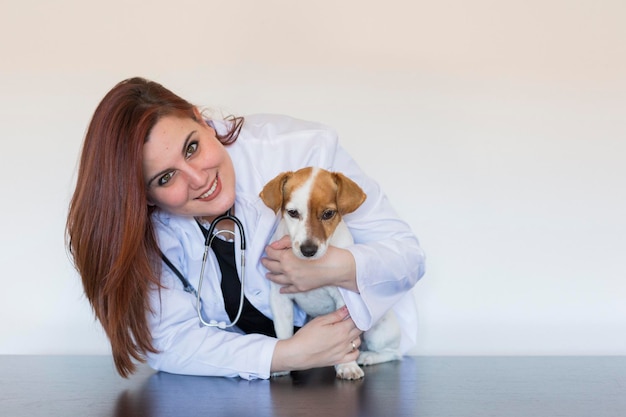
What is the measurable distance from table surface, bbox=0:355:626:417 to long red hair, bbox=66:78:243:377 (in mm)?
156

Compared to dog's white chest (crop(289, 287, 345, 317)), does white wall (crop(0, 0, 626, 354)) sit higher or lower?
higher

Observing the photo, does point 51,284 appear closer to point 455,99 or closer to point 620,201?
point 455,99

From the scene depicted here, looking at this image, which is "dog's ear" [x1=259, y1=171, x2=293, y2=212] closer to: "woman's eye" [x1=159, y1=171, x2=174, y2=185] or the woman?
the woman

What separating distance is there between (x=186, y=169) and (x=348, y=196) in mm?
367

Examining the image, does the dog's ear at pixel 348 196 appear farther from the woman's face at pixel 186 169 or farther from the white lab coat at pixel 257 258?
the woman's face at pixel 186 169

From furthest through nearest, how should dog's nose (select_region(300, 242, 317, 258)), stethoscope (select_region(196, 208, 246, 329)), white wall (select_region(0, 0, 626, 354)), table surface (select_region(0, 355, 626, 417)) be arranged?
1. white wall (select_region(0, 0, 626, 354))
2. stethoscope (select_region(196, 208, 246, 329))
3. dog's nose (select_region(300, 242, 317, 258))
4. table surface (select_region(0, 355, 626, 417))

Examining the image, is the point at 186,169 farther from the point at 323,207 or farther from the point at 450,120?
the point at 450,120

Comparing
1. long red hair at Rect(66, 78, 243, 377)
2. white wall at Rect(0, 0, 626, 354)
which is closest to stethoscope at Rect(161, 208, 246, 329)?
long red hair at Rect(66, 78, 243, 377)

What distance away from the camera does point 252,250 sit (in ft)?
5.57

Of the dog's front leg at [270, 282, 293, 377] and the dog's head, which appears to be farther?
the dog's front leg at [270, 282, 293, 377]

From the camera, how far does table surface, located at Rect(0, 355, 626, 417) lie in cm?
135

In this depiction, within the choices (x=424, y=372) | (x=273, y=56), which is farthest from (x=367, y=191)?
(x=273, y=56)

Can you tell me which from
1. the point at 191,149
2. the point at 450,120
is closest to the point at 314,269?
the point at 191,149

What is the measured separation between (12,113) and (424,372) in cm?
158
